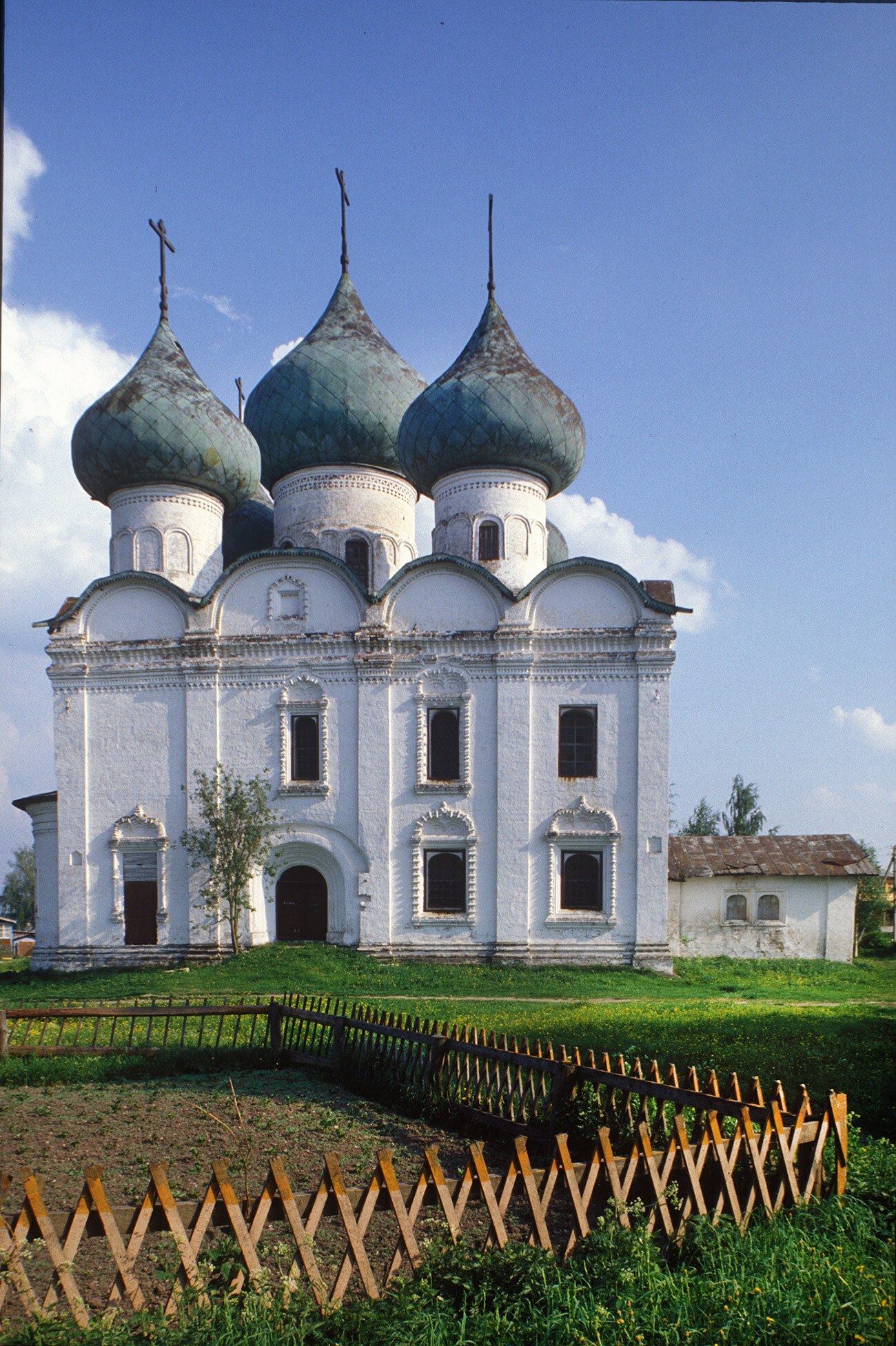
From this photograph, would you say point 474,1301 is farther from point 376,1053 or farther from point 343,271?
point 343,271

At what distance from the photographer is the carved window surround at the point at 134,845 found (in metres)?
18.4

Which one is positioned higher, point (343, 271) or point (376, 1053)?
point (343, 271)

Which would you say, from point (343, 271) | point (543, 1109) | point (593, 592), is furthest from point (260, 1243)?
point (343, 271)

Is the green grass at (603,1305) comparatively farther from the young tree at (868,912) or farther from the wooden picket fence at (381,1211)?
the young tree at (868,912)

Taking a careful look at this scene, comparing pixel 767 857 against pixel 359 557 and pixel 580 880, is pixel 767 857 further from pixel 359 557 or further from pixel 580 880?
pixel 359 557

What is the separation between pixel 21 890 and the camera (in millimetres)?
60250

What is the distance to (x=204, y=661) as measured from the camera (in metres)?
18.7

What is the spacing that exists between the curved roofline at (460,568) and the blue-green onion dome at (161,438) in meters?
4.49

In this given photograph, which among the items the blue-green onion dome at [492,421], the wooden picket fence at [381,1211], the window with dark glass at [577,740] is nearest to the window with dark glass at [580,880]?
the window with dark glass at [577,740]

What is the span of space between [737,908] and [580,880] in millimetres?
4242

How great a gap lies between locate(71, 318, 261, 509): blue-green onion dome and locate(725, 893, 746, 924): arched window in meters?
13.2

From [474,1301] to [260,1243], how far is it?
4.12 ft

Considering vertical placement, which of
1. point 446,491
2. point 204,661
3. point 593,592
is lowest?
point 204,661

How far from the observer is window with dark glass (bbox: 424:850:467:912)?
18.0 m
